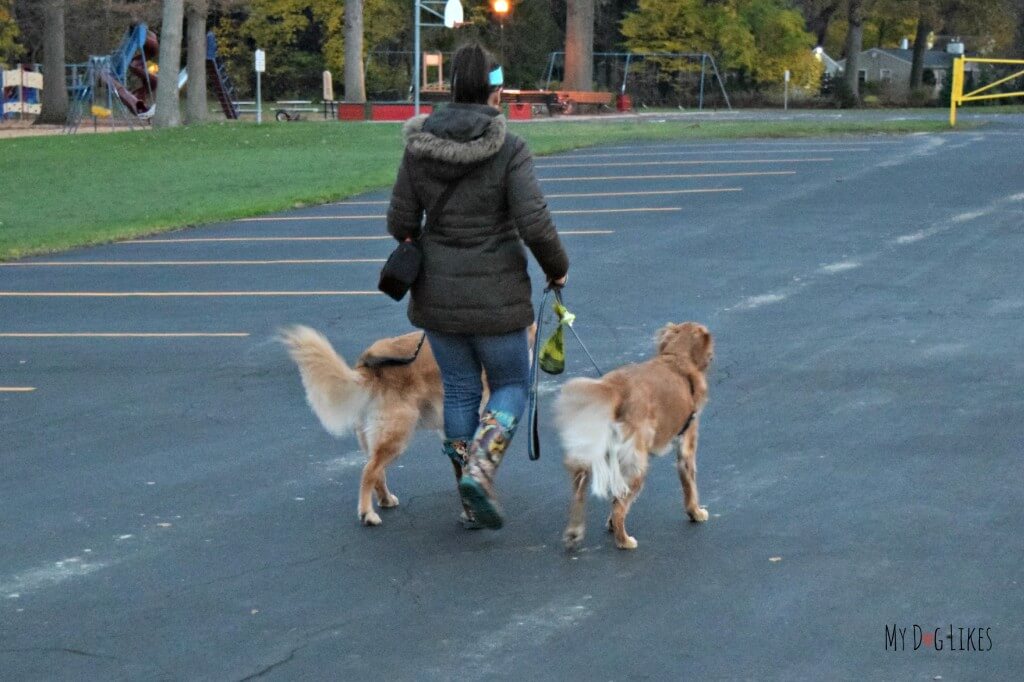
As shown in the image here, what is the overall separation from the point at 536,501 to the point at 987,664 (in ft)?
8.72

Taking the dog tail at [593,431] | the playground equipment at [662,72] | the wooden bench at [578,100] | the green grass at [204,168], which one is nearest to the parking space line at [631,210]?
the green grass at [204,168]

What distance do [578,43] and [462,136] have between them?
50.3 m

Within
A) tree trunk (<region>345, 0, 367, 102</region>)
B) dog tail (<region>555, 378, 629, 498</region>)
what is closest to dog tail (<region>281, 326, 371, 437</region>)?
dog tail (<region>555, 378, 629, 498</region>)

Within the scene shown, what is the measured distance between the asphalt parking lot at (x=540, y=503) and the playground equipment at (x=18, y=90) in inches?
1803

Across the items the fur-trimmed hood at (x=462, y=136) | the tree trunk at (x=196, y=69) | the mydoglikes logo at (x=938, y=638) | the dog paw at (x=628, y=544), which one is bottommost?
the dog paw at (x=628, y=544)

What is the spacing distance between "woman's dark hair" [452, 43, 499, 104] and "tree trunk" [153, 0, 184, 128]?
1497 inches

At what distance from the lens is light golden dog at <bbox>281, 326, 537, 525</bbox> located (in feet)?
21.6

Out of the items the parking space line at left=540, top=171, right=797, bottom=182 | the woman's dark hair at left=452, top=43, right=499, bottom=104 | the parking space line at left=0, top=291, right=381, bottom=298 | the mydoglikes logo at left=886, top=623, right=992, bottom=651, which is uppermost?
the woman's dark hair at left=452, top=43, right=499, bottom=104

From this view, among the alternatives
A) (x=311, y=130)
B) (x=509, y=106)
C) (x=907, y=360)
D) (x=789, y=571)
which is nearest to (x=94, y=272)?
(x=907, y=360)

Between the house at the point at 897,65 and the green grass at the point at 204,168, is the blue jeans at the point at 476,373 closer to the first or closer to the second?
the green grass at the point at 204,168

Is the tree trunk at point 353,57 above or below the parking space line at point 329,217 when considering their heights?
above

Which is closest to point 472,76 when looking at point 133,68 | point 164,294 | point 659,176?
point 164,294

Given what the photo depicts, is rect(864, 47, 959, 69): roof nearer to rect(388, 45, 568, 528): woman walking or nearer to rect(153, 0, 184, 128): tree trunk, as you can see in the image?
rect(153, 0, 184, 128): tree trunk

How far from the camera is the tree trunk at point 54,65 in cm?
4784
